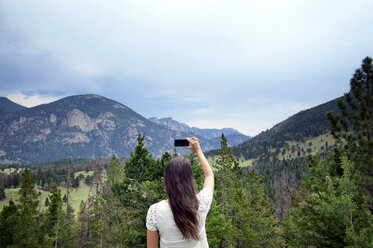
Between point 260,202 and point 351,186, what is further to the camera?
point 260,202

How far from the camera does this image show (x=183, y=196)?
2.52 metres

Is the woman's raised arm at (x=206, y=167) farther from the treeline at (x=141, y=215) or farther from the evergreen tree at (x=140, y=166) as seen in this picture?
the evergreen tree at (x=140, y=166)

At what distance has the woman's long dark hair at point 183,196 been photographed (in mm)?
2395

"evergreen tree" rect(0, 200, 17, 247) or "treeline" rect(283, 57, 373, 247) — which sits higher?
"treeline" rect(283, 57, 373, 247)

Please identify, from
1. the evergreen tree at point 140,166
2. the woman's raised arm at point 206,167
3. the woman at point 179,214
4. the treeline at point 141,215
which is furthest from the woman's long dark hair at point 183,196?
the evergreen tree at point 140,166

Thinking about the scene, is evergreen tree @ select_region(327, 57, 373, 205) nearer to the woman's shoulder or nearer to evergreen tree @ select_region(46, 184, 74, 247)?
the woman's shoulder

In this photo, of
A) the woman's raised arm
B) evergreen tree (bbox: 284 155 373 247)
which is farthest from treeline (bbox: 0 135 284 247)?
the woman's raised arm

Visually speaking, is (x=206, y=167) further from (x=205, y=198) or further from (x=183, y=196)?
(x=183, y=196)

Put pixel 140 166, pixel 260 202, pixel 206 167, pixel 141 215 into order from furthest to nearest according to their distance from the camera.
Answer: pixel 260 202
pixel 140 166
pixel 141 215
pixel 206 167

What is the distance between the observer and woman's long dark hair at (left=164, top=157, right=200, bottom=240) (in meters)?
2.39

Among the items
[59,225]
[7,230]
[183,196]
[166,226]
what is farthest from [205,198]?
[7,230]

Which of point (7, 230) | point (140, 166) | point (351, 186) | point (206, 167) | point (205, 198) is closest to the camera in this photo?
point (205, 198)

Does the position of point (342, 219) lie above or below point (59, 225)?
above

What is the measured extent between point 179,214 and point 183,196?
21 centimetres
